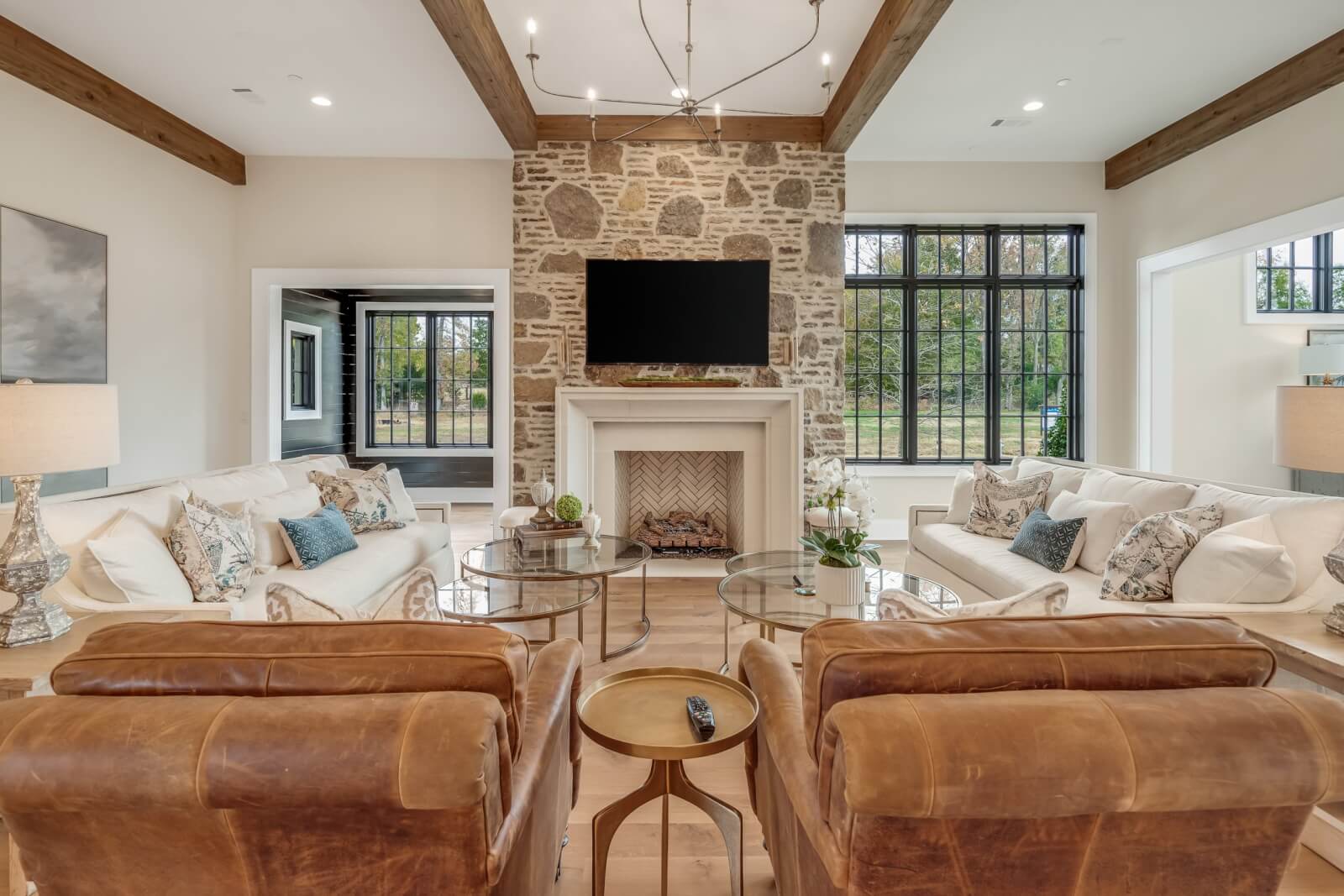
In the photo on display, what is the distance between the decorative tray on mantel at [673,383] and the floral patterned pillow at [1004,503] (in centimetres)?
179

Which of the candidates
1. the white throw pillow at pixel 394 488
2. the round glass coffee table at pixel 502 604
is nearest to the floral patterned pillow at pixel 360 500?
the white throw pillow at pixel 394 488

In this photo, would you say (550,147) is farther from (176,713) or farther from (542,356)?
(176,713)

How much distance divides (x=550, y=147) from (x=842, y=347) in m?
2.60

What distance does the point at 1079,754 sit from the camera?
33.9 inches

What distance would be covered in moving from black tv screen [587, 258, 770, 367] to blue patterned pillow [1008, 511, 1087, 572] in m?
2.17

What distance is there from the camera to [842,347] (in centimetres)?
479

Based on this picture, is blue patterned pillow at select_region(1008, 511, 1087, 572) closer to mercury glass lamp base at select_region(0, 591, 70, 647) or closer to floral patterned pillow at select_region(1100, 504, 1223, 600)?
floral patterned pillow at select_region(1100, 504, 1223, 600)

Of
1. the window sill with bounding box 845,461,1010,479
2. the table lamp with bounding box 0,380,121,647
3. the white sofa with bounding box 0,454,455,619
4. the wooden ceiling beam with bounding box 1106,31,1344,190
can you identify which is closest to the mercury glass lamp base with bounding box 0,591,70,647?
the table lamp with bounding box 0,380,121,647

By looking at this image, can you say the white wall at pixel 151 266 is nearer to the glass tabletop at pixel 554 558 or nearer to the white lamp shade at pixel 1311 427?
the glass tabletop at pixel 554 558

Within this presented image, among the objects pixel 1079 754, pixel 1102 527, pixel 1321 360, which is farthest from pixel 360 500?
pixel 1321 360

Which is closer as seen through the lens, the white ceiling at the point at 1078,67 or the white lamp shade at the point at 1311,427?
the white lamp shade at the point at 1311,427

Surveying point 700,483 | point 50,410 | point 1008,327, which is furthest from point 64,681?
point 1008,327

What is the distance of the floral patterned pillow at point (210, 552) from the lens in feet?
7.98

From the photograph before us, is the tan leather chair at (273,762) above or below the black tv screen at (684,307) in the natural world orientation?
below
